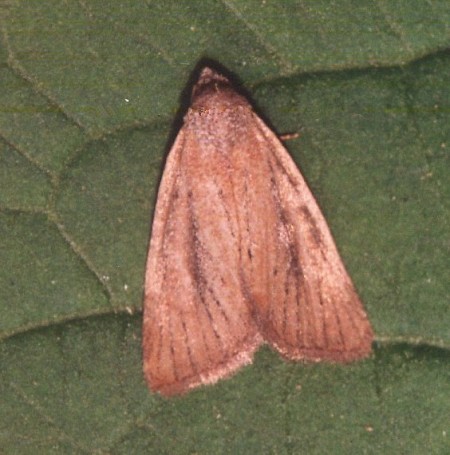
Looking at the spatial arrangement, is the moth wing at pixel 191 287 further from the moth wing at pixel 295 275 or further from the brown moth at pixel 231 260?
the moth wing at pixel 295 275

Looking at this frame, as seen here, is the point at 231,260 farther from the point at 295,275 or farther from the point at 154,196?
the point at 154,196

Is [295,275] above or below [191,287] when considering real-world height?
above

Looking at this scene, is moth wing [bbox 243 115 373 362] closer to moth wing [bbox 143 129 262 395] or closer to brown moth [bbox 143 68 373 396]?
brown moth [bbox 143 68 373 396]

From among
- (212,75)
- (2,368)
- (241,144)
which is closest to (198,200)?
(241,144)

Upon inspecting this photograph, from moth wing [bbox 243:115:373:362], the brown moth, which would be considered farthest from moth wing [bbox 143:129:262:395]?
moth wing [bbox 243:115:373:362]

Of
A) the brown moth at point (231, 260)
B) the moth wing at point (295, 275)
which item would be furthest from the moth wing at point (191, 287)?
the moth wing at point (295, 275)

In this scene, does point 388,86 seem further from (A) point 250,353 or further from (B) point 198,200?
(A) point 250,353

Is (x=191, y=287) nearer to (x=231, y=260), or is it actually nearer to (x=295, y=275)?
(x=231, y=260)

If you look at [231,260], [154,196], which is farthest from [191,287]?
[154,196]

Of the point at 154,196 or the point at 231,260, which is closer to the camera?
the point at 231,260
